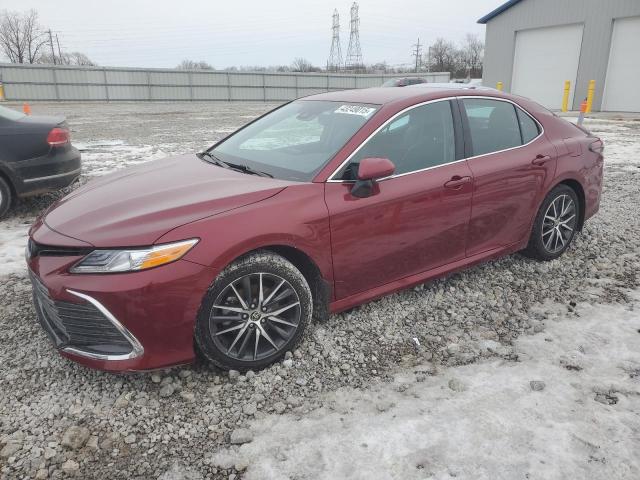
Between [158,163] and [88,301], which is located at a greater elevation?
[158,163]

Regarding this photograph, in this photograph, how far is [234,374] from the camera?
2902 mm

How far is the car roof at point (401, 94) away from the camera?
3598mm

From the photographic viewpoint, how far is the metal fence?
30328mm

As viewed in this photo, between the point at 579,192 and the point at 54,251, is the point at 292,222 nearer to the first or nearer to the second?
the point at 54,251

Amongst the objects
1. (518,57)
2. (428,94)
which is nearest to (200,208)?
(428,94)

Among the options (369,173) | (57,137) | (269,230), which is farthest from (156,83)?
(269,230)

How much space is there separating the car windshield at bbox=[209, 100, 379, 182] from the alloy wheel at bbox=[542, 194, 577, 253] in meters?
1.96

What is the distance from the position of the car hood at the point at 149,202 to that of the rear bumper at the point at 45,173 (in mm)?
2734

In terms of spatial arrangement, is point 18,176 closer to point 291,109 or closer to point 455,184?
point 291,109

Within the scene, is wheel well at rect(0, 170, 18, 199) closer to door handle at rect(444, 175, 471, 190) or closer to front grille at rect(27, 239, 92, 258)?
front grille at rect(27, 239, 92, 258)

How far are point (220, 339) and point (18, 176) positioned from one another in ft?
13.8

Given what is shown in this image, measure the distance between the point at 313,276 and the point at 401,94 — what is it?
1.58 meters

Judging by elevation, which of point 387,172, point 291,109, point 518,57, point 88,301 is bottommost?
point 88,301

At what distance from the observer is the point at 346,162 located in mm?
3152
